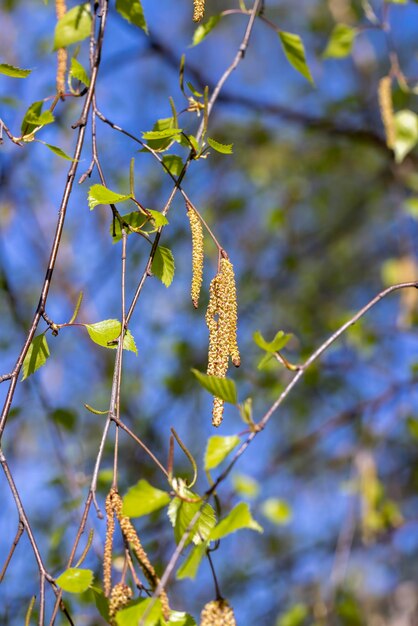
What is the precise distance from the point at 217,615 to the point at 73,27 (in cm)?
73

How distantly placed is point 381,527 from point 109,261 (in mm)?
1794

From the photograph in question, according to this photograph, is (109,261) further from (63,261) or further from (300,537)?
(300,537)

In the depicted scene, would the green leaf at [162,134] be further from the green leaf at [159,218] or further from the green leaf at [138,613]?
the green leaf at [138,613]

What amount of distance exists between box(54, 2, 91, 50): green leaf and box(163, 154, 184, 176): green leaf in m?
0.24

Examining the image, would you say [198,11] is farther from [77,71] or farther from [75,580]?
[75,580]

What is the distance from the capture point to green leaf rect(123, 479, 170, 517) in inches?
31.9

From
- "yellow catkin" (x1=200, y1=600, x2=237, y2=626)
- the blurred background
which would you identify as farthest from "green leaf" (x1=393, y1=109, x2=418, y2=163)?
"yellow catkin" (x1=200, y1=600, x2=237, y2=626)

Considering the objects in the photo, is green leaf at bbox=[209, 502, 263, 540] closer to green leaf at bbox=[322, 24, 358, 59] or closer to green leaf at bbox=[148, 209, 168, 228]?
green leaf at bbox=[148, 209, 168, 228]

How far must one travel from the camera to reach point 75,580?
871 millimetres

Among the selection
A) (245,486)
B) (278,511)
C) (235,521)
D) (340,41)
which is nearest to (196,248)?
(235,521)

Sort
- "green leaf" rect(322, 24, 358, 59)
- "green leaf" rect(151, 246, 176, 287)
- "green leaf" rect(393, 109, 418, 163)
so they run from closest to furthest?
"green leaf" rect(151, 246, 176, 287), "green leaf" rect(322, 24, 358, 59), "green leaf" rect(393, 109, 418, 163)

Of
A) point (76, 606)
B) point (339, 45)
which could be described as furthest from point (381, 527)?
point (339, 45)

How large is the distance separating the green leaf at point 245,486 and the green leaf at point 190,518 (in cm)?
213

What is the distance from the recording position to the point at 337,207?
6.11m
